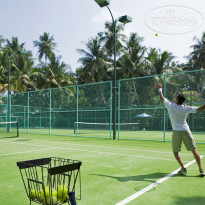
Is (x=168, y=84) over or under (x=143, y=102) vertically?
over

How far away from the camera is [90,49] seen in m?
39.0

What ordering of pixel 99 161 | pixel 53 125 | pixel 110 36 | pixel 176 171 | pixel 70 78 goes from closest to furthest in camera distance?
pixel 176 171
pixel 99 161
pixel 53 125
pixel 110 36
pixel 70 78

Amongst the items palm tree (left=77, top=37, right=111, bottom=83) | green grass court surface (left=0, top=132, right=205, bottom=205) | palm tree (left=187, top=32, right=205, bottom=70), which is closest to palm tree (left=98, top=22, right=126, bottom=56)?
palm tree (left=77, top=37, right=111, bottom=83)

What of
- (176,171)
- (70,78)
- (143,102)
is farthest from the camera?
(70,78)

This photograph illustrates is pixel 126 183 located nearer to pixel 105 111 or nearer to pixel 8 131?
pixel 8 131

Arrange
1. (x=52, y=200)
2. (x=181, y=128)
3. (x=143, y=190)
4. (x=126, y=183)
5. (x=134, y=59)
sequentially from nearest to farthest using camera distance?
(x=52, y=200)
(x=143, y=190)
(x=126, y=183)
(x=181, y=128)
(x=134, y=59)

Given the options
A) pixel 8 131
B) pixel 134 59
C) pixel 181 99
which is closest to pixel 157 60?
pixel 134 59

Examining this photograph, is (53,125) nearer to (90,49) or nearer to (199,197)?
→ (90,49)

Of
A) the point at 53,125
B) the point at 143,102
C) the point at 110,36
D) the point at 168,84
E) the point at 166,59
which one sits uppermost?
the point at 110,36

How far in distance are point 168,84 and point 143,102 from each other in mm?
6429

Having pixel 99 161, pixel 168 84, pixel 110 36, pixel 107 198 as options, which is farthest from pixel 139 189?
pixel 110 36

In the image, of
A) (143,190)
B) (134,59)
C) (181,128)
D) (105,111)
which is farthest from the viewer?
(134,59)

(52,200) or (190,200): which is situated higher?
(52,200)

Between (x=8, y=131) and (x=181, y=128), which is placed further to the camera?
(x=8, y=131)
